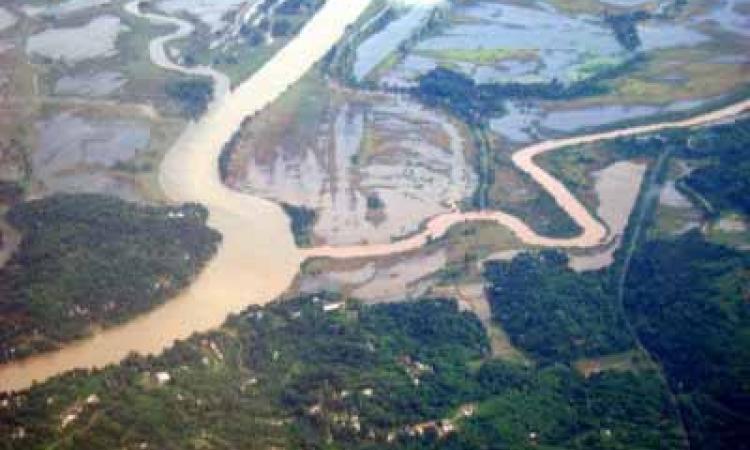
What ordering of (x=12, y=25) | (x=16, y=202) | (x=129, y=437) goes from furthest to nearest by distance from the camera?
1. (x=12, y=25)
2. (x=16, y=202)
3. (x=129, y=437)

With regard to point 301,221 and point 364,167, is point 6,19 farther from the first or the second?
point 301,221

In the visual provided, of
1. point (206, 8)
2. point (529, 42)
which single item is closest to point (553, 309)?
point (529, 42)

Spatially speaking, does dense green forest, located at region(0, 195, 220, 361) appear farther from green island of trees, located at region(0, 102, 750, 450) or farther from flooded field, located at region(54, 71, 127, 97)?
flooded field, located at region(54, 71, 127, 97)

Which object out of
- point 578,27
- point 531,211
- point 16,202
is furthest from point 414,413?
point 578,27

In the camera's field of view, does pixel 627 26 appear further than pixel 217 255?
Yes

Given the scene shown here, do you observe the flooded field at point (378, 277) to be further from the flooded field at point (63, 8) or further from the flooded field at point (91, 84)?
the flooded field at point (63, 8)

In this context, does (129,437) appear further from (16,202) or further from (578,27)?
(578,27)

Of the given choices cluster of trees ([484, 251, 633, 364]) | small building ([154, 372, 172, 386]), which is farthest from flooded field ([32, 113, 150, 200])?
cluster of trees ([484, 251, 633, 364])
